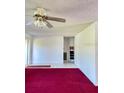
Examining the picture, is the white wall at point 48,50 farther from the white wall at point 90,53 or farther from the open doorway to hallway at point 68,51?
the white wall at point 90,53

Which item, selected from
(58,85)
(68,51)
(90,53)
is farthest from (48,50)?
(58,85)

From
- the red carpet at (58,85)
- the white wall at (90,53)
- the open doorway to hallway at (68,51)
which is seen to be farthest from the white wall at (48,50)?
the red carpet at (58,85)

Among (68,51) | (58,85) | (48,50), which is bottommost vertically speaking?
(58,85)

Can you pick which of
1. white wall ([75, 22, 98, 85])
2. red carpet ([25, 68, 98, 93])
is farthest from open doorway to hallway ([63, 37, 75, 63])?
red carpet ([25, 68, 98, 93])

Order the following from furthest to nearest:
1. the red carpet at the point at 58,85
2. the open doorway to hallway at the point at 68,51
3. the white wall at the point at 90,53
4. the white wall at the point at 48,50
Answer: the open doorway to hallway at the point at 68,51 → the white wall at the point at 48,50 → the white wall at the point at 90,53 → the red carpet at the point at 58,85

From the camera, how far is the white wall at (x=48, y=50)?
33.0 feet

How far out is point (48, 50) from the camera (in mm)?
10352

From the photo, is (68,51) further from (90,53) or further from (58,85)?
(58,85)

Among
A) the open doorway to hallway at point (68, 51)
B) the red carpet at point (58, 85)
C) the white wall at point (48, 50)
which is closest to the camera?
the red carpet at point (58, 85)

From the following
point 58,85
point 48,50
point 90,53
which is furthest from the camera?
point 48,50

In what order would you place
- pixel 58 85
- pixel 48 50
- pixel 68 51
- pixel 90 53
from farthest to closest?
pixel 68 51
pixel 48 50
pixel 90 53
pixel 58 85
